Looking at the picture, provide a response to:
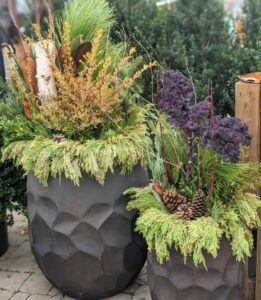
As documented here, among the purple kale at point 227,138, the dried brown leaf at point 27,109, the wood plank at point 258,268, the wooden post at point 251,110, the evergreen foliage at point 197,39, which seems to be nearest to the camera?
the purple kale at point 227,138

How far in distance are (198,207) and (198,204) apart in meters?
0.01

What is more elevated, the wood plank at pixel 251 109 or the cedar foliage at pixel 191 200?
the wood plank at pixel 251 109

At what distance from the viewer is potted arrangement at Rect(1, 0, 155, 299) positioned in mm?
2381

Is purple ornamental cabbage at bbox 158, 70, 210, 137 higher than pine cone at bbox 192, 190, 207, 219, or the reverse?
purple ornamental cabbage at bbox 158, 70, 210, 137

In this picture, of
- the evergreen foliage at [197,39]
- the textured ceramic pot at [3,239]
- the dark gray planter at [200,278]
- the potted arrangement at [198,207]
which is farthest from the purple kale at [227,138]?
the textured ceramic pot at [3,239]

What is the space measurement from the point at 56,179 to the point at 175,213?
69 centimetres

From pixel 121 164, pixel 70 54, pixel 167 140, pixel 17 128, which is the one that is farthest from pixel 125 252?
pixel 70 54

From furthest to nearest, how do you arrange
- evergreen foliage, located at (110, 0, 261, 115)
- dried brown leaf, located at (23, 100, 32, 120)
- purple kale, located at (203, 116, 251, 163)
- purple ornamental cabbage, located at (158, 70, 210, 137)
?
1. evergreen foliage, located at (110, 0, 261, 115)
2. dried brown leaf, located at (23, 100, 32, 120)
3. purple ornamental cabbage, located at (158, 70, 210, 137)
4. purple kale, located at (203, 116, 251, 163)

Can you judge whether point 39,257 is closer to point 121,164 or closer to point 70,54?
point 121,164

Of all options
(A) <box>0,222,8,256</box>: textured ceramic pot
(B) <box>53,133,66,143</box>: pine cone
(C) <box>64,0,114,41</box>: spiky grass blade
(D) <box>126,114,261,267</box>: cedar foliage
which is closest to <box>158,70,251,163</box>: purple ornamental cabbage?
(D) <box>126,114,261,267</box>: cedar foliage

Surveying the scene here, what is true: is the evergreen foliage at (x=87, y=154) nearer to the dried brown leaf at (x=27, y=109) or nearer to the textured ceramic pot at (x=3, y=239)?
the dried brown leaf at (x=27, y=109)

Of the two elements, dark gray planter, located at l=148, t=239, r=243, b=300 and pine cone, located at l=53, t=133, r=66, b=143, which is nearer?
dark gray planter, located at l=148, t=239, r=243, b=300

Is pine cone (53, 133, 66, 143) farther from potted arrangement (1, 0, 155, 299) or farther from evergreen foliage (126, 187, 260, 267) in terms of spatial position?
evergreen foliage (126, 187, 260, 267)

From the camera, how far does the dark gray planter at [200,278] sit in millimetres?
2164
